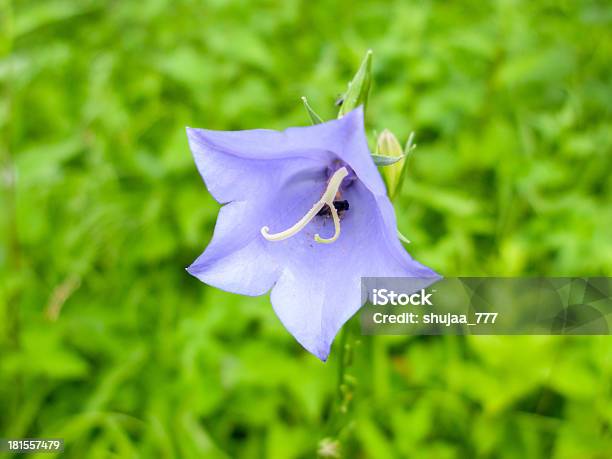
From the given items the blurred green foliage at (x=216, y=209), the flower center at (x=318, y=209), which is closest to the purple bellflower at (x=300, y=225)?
the flower center at (x=318, y=209)

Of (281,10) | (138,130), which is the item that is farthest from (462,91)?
(138,130)

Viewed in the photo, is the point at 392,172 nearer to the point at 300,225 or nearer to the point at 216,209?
the point at 300,225

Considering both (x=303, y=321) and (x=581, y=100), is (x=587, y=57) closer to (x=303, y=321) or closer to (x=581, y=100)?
(x=581, y=100)

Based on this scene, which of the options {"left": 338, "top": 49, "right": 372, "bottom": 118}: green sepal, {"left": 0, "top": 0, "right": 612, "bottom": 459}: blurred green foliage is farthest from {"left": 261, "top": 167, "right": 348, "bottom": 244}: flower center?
{"left": 0, "top": 0, "right": 612, "bottom": 459}: blurred green foliage

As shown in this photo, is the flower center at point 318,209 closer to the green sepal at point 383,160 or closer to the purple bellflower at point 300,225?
the purple bellflower at point 300,225

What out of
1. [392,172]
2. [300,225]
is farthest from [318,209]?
[392,172]
